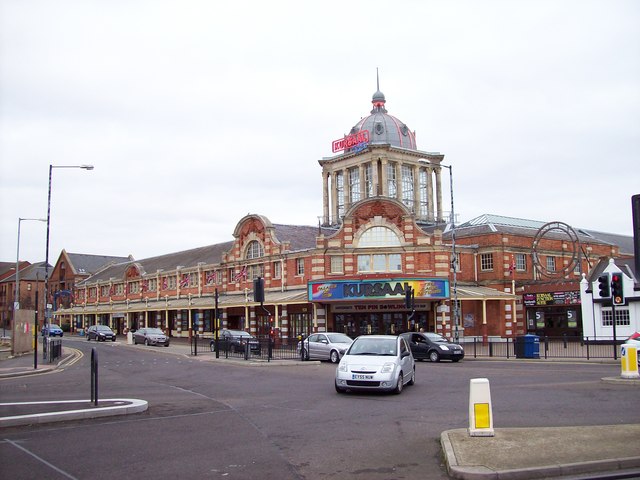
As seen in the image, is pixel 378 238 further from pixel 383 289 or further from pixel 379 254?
pixel 383 289

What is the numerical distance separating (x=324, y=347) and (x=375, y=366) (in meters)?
13.8

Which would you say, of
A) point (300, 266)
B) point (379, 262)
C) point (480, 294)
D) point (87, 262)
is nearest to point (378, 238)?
→ point (379, 262)

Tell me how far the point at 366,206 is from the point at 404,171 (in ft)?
55.8

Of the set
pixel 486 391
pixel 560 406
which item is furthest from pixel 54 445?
pixel 560 406

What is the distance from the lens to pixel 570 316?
46250 millimetres

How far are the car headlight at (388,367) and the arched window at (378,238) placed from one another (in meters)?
28.7

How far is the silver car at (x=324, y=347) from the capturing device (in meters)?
29.6

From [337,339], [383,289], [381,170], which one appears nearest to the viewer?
[337,339]

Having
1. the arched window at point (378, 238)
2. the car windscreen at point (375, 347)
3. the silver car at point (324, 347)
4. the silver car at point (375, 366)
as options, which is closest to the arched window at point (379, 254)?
the arched window at point (378, 238)

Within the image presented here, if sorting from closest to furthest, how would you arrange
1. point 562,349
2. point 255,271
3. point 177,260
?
1. point 562,349
2. point 255,271
3. point 177,260

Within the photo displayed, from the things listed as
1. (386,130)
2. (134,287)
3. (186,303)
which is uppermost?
(386,130)

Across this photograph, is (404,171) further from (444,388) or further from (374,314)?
(444,388)

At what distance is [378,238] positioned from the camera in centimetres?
4534

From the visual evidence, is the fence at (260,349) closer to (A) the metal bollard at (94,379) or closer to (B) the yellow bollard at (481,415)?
(A) the metal bollard at (94,379)
